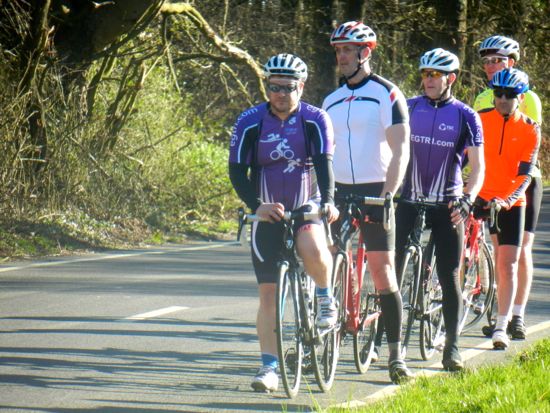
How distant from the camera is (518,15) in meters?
27.7

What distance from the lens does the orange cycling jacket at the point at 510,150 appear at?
8648 mm

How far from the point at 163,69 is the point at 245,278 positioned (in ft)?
26.7

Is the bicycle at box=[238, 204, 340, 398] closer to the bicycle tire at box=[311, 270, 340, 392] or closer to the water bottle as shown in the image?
the bicycle tire at box=[311, 270, 340, 392]

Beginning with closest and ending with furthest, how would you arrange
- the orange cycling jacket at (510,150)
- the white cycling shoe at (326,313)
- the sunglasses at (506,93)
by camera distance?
the white cycling shoe at (326,313) → the sunglasses at (506,93) → the orange cycling jacket at (510,150)

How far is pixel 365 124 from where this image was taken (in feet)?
23.4

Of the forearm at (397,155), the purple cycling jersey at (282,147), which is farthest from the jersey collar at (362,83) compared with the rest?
the purple cycling jersey at (282,147)

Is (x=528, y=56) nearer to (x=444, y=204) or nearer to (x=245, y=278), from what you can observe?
(x=245, y=278)

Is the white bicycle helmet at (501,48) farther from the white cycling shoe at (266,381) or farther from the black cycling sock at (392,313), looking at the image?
the white cycling shoe at (266,381)

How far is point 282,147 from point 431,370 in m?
1.97

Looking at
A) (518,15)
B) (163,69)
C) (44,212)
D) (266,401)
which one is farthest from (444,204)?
(518,15)

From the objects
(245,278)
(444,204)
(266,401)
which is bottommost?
(245,278)

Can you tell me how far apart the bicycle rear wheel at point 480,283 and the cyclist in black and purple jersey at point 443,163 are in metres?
1.53

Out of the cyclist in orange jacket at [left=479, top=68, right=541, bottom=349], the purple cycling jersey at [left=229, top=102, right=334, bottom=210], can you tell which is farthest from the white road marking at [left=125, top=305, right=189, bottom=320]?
the purple cycling jersey at [left=229, top=102, right=334, bottom=210]

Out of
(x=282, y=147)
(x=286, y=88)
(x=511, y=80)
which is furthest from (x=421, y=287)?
(x=286, y=88)
